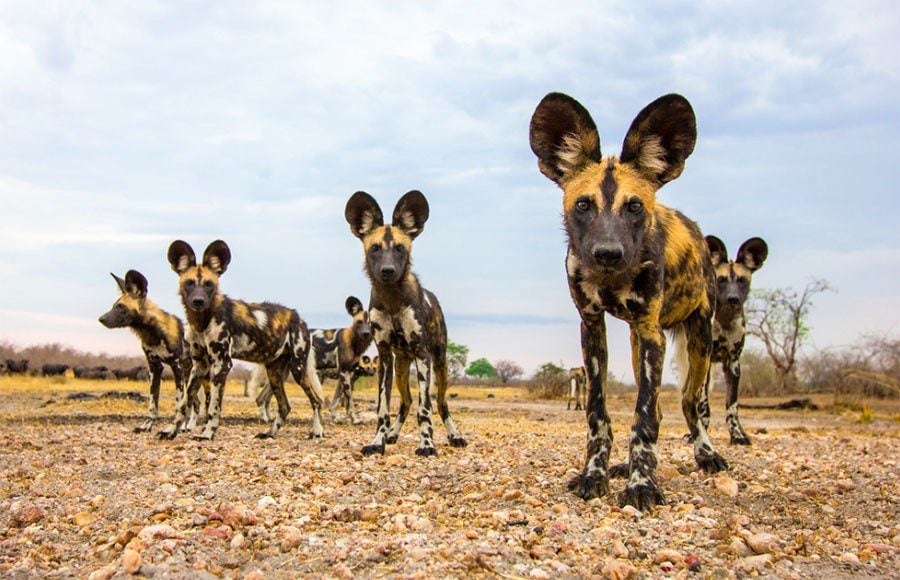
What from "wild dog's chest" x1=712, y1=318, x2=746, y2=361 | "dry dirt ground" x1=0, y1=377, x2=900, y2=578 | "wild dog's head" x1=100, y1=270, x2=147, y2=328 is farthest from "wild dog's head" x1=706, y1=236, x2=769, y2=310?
"wild dog's head" x1=100, y1=270, x2=147, y2=328

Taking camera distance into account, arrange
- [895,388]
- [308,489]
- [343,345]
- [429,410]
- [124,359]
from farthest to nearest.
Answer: [124,359]
[895,388]
[343,345]
[429,410]
[308,489]

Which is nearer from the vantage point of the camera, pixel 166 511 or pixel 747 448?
pixel 166 511

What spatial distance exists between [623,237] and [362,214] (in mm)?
5051

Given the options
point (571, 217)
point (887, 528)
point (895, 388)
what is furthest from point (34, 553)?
point (895, 388)

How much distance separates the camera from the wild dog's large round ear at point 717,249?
11.5 meters

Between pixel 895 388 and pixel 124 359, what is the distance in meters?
58.7

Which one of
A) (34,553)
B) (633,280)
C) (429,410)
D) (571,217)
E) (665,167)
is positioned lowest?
(34,553)

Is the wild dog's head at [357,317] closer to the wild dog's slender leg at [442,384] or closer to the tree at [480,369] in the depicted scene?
the wild dog's slender leg at [442,384]

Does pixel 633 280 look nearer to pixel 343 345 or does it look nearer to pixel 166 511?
pixel 166 511

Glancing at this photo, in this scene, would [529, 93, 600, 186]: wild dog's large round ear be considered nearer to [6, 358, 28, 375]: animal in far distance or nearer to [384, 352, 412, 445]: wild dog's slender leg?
[384, 352, 412, 445]: wild dog's slender leg

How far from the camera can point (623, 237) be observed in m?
5.03

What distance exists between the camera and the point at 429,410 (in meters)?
9.18

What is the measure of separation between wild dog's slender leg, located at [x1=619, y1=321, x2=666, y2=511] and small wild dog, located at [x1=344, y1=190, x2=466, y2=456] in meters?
3.83

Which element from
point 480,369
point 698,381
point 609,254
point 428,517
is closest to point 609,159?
point 609,254
